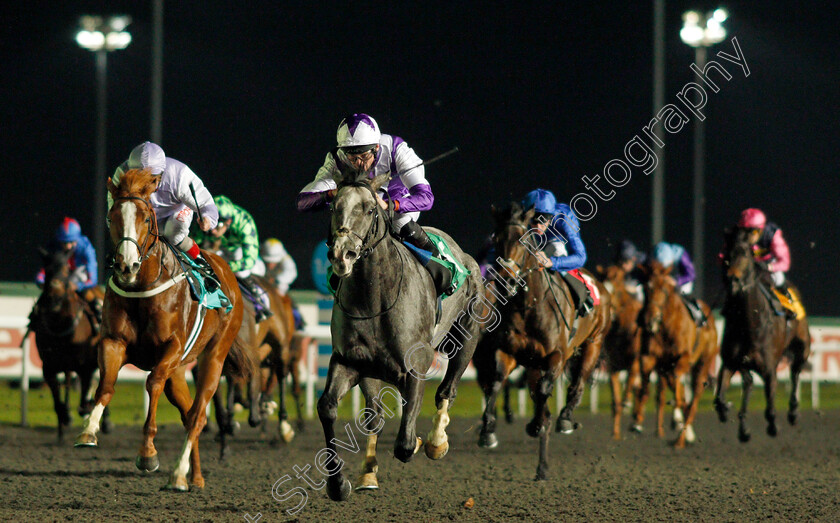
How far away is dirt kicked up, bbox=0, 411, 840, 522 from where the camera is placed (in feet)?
18.2

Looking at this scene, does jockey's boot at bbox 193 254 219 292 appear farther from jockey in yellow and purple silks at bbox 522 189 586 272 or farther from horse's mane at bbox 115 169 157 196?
jockey in yellow and purple silks at bbox 522 189 586 272

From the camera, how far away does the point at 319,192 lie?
505 cm

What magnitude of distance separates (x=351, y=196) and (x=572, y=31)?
21.5 m

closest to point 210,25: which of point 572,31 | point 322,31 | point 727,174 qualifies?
point 322,31

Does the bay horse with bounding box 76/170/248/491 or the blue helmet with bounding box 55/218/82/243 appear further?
the blue helmet with bounding box 55/218/82/243

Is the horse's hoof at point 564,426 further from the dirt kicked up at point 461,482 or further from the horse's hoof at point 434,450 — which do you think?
the horse's hoof at point 434,450

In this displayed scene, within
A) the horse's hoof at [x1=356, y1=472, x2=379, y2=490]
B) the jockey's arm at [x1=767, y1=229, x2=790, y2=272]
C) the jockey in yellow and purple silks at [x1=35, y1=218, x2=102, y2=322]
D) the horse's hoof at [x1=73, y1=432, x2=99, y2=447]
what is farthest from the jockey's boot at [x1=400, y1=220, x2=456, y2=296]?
the jockey's arm at [x1=767, y1=229, x2=790, y2=272]

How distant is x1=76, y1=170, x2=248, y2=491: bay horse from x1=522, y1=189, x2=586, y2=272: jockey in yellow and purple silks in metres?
2.68

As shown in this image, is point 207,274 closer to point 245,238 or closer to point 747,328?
point 245,238

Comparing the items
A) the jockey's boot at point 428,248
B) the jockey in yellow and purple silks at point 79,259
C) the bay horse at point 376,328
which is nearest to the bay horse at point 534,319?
the jockey's boot at point 428,248

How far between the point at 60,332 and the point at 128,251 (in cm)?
476

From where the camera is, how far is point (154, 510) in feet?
18.1

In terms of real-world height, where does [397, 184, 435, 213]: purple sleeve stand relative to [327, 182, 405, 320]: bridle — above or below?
above

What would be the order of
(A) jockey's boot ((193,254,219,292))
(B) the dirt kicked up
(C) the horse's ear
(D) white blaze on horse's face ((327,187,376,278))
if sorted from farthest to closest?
(A) jockey's boot ((193,254,219,292))
(B) the dirt kicked up
(C) the horse's ear
(D) white blaze on horse's face ((327,187,376,278))
